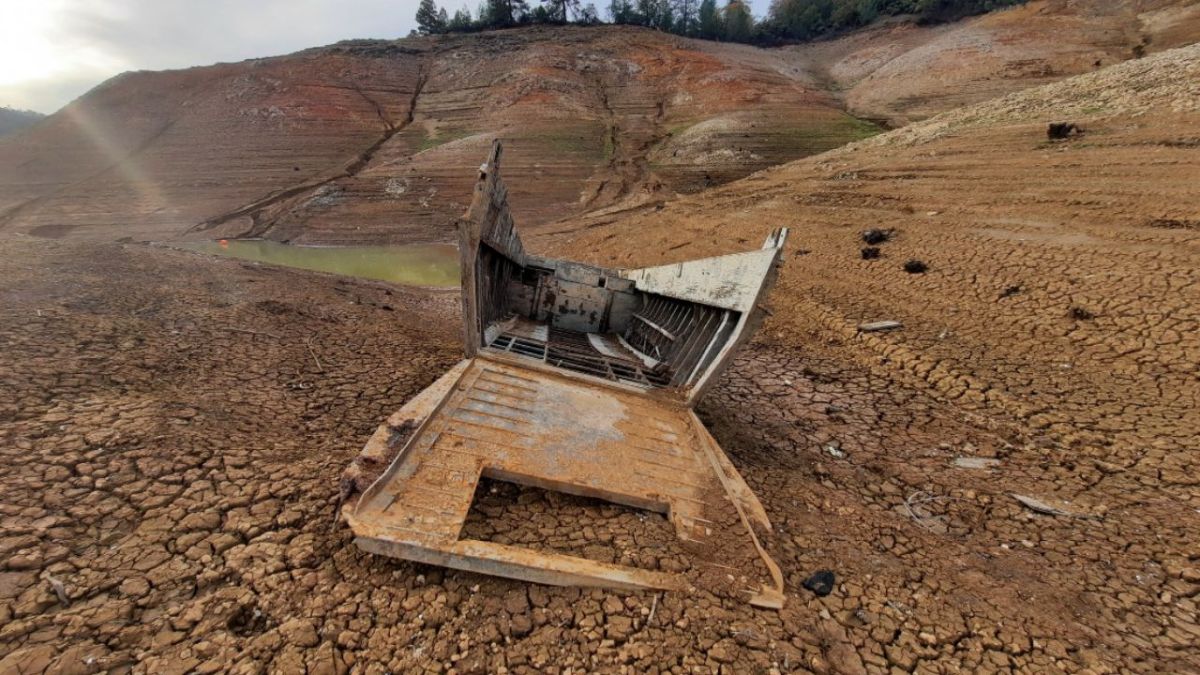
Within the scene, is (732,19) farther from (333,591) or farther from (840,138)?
(333,591)

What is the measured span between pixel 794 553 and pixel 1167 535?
2651mm

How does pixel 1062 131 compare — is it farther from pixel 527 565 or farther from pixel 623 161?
pixel 623 161

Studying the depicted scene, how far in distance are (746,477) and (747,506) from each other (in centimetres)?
78

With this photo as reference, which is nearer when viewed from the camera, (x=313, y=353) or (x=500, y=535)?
(x=500, y=535)

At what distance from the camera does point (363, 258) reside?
16.9 m

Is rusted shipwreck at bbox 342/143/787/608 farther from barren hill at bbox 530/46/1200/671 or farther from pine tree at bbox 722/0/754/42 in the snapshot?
pine tree at bbox 722/0/754/42

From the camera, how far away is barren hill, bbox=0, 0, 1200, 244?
20422 mm

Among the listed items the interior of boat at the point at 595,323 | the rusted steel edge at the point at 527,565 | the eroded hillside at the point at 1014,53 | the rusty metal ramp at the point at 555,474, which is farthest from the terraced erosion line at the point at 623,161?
the rusted steel edge at the point at 527,565

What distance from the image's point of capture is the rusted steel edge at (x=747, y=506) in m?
2.40

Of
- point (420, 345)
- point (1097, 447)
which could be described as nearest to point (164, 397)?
point (420, 345)

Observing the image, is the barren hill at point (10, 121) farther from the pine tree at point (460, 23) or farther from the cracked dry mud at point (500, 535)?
the cracked dry mud at point (500, 535)

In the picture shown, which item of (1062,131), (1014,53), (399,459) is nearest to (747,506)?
(399,459)

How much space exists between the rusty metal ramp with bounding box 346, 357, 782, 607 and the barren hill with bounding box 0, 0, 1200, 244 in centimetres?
1701

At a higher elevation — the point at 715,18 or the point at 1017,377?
the point at 715,18
